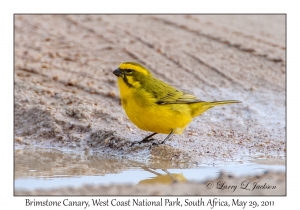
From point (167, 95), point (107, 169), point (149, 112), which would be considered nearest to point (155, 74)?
point (167, 95)

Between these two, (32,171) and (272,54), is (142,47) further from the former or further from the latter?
(32,171)

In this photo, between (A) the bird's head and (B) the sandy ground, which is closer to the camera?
(A) the bird's head

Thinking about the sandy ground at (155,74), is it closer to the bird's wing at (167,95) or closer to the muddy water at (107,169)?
the muddy water at (107,169)

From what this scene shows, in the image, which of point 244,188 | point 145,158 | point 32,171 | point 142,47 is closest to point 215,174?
point 244,188

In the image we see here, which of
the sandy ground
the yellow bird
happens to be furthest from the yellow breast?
the sandy ground

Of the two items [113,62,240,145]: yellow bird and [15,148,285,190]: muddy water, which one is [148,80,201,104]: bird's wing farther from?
[15,148,285,190]: muddy water
